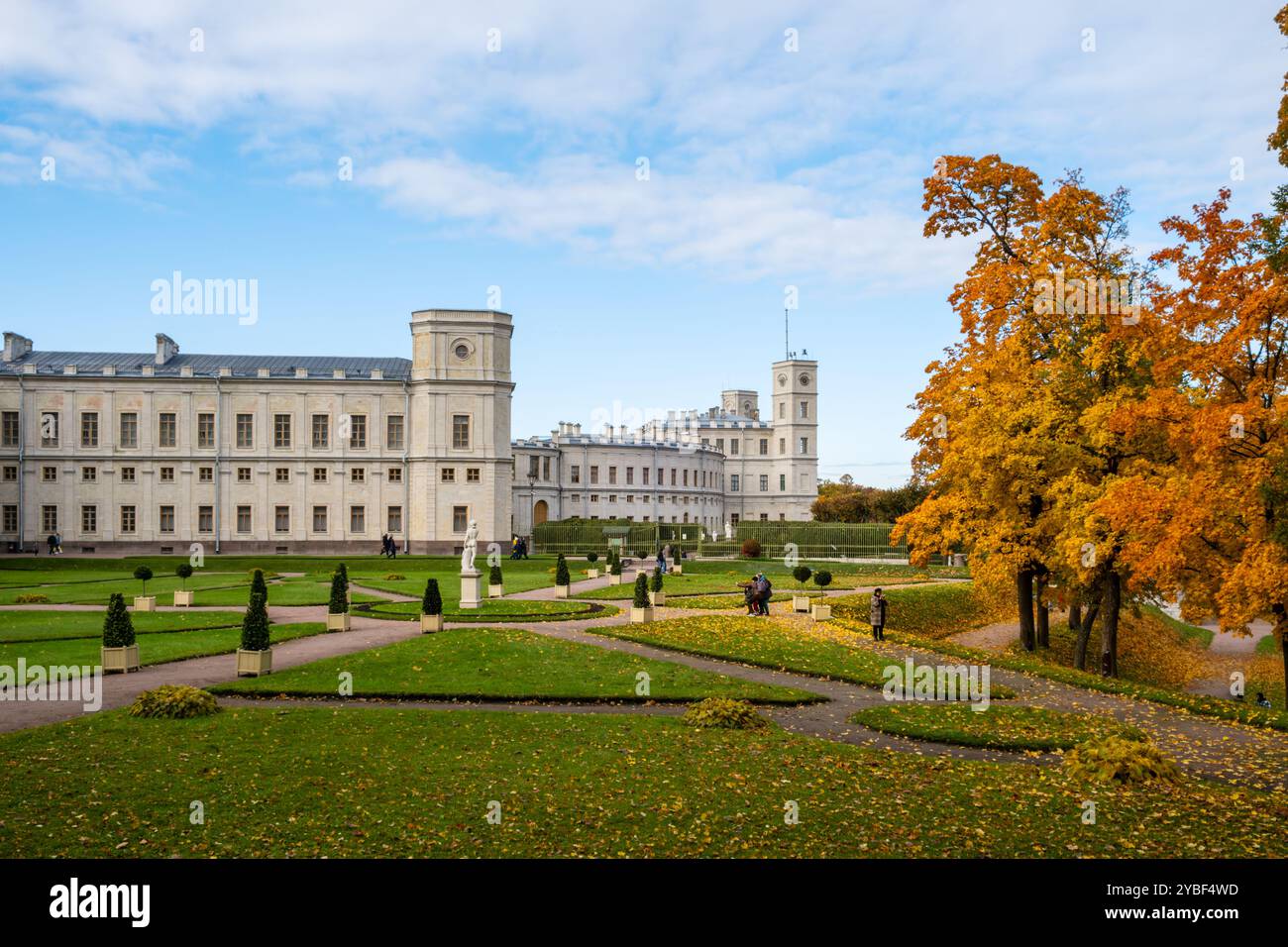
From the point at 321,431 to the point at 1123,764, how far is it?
Result: 2300 inches

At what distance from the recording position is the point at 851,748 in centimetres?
1424

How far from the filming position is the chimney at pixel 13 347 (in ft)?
211

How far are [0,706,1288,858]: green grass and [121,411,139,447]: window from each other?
53685mm

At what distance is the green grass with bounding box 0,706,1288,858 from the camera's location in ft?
32.7

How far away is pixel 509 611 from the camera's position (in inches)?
1200

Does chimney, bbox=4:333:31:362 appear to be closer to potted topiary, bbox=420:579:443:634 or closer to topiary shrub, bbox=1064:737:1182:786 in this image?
potted topiary, bbox=420:579:443:634

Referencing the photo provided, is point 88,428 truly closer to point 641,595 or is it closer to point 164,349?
point 164,349

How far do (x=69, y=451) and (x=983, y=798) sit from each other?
214 ft

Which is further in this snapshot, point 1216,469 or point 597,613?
point 597,613

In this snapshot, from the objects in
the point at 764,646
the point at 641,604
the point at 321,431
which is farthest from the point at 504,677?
the point at 321,431

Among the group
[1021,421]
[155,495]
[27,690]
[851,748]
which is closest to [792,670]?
[851,748]

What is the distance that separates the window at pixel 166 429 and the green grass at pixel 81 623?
35.9m

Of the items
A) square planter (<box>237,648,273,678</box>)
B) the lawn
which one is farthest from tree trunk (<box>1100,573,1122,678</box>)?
the lawn

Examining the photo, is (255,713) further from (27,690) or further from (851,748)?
(851,748)
